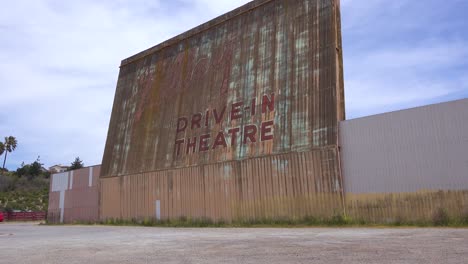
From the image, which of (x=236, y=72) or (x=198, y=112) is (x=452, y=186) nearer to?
(x=236, y=72)

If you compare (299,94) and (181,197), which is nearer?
(299,94)

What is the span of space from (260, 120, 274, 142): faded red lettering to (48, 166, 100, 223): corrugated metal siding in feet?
55.7

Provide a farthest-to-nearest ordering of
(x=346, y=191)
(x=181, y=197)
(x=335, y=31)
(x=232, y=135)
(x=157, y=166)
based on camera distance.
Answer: (x=157, y=166), (x=181, y=197), (x=232, y=135), (x=335, y=31), (x=346, y=191)

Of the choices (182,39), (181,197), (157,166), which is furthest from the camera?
(182,39)

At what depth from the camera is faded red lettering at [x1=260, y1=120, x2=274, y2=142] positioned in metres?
22.7

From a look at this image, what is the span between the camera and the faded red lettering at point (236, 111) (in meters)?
24.7

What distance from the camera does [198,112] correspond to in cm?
2725

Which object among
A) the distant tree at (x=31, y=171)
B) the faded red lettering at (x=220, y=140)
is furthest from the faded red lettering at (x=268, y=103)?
the distant tree at (x=31, y=171)

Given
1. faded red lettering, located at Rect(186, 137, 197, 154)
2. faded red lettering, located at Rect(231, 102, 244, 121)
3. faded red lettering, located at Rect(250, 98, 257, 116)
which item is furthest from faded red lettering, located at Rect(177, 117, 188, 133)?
faded red lettering, located at Rect(250, 98, 257, 116)

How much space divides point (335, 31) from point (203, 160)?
35.4ft

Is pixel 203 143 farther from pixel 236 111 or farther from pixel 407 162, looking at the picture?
pixel 407 162

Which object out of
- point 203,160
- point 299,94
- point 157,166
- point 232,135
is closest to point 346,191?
point 299,94

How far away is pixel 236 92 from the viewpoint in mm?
25359

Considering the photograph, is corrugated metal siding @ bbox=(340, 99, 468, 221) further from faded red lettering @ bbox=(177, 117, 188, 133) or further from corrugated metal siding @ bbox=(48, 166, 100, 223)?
corrugated metal siding @ bbox=(48, 166, 100, 223)
